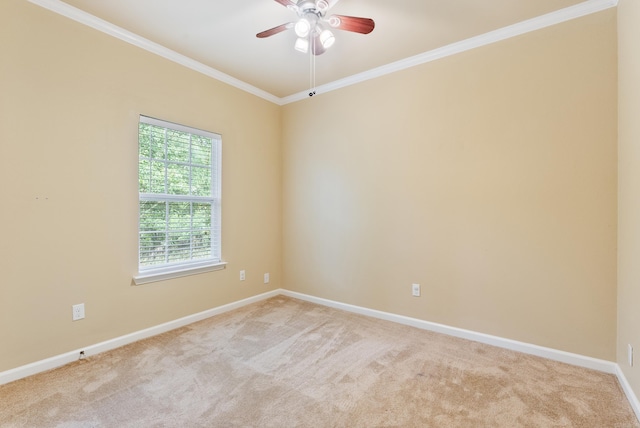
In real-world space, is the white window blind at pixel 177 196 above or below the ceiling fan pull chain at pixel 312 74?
below

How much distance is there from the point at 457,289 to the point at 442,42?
230cm

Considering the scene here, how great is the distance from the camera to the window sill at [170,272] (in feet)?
8.80

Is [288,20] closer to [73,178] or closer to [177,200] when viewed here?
[177,200]

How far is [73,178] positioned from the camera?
7.51ft

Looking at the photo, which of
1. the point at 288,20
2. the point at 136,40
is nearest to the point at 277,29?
the point at 288,20

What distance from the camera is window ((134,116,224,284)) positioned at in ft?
9.02

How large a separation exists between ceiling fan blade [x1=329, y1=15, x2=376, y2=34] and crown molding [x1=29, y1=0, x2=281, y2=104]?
71.2 inches

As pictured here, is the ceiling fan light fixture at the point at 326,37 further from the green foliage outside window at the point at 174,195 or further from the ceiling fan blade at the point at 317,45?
the green foliage outside window at the point at 174,195

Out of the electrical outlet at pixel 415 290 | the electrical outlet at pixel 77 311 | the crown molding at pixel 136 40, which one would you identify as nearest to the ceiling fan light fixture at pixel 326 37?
the crown molding at pixel 136 40

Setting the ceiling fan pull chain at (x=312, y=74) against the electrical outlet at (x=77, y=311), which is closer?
the electrical outlet at (x=77, y=311)

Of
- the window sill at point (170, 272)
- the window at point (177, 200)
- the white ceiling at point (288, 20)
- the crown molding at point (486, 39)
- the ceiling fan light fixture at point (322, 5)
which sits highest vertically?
the white ceiling at point (288, 20)

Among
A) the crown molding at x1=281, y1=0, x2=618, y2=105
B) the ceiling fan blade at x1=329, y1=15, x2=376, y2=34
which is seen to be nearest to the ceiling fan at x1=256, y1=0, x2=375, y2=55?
the ceiling fan blade at x1=329, y1=15, x2=376, y2=34

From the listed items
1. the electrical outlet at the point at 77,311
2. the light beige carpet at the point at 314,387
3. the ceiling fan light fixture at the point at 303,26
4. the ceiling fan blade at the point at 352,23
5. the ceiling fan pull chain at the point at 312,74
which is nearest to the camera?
the light beige carpet at the point at 314,387

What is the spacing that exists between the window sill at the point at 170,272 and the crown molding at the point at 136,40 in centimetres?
208
